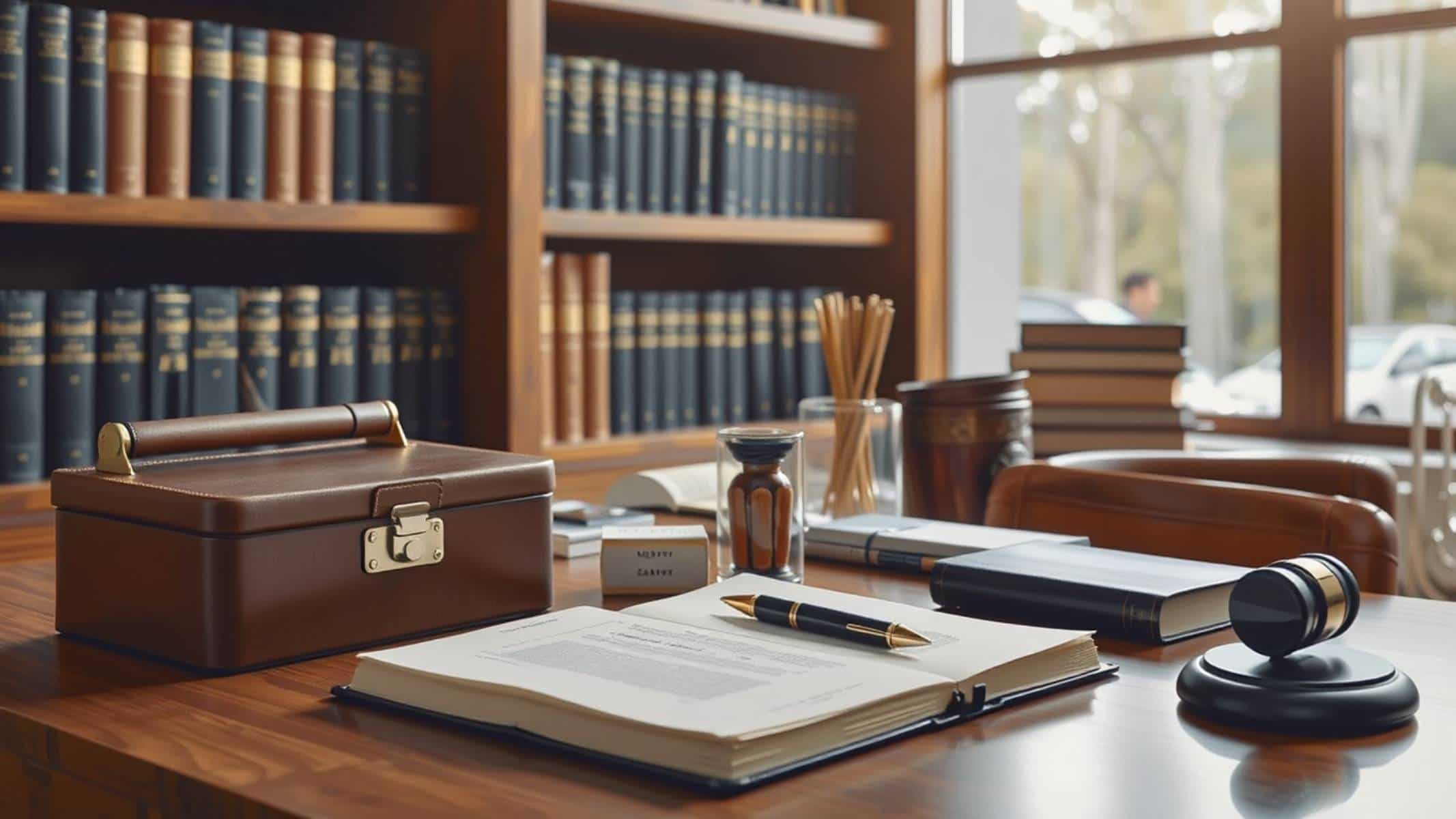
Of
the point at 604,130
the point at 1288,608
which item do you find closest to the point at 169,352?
the point at 604,130

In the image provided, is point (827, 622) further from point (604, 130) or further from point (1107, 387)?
point (604, 130)

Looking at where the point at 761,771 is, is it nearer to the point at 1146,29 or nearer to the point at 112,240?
the point at 112,240

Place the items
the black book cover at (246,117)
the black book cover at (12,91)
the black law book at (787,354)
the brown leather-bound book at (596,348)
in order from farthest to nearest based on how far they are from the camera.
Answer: the black law book at (787,354)
the brown leather-bound book at (596,348)
the black book cover at (246,117)
the black book cover at (12,91)

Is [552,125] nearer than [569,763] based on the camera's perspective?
No

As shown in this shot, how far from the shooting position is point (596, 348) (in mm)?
2900

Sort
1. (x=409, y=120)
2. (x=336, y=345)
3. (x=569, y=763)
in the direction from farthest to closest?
(x=409, y=120)
(x=336, y=345)
(x=569, y=763)

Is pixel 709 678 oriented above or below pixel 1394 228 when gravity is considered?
below

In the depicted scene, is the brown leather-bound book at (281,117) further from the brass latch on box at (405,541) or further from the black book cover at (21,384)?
the brass latch on box at (405,541)

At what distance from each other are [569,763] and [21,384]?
5.71 ft

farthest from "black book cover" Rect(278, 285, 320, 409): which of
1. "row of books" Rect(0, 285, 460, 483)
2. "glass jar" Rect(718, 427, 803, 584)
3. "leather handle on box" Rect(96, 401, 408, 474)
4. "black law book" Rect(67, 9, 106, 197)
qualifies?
"glass jar" Rect(718, 427, 803, 584)

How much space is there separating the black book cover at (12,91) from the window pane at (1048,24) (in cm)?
205

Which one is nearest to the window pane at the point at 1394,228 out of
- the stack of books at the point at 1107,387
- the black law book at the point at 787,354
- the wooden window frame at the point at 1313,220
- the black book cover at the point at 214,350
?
the wooden window frame at the point at 1313,220

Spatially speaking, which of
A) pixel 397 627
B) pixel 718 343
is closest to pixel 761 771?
pixel 397 627

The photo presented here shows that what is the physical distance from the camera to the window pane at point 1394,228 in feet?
9.78
